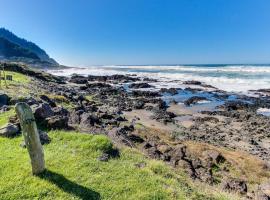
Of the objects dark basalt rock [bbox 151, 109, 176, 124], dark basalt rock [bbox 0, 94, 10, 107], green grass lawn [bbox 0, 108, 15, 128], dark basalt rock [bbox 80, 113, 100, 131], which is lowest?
dark basalt rock [bbox 151, 109, 176, 124]

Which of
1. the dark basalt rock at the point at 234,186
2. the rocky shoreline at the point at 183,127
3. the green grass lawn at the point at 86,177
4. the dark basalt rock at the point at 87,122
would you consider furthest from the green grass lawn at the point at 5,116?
the dark basalt rock at the point at 234,186

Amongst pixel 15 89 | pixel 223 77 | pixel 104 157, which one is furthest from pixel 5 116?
pixel 223 77

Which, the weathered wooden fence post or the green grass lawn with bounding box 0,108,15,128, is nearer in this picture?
the weathered wooden fence post

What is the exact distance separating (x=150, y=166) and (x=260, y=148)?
12.4 m

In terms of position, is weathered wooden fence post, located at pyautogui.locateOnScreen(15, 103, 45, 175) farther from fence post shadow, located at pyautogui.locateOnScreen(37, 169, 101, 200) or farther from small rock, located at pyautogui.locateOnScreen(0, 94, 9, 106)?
small rock, located at pyautogui.locateOnScreen(0, 94, 9, 106)

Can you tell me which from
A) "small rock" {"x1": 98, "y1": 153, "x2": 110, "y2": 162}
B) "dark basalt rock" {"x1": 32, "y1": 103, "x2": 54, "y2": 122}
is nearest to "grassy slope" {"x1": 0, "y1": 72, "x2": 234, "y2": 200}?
"small rock" {"x1": 98, "y1": 153, "x2": 110, "y2": 162}

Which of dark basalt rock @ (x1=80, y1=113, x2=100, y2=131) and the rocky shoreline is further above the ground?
dark basalt rock @ (x1=80, y1=113, x2=100, y2=131)

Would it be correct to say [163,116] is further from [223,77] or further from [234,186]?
[223,77]

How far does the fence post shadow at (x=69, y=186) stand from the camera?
809cm

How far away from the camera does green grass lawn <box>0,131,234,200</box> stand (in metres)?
8.18

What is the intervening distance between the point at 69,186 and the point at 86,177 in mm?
690

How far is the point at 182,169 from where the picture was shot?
1184 cm

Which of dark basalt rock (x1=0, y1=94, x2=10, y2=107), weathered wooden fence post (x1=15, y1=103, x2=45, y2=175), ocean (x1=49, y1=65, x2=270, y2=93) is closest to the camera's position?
weathered wooden fence post (x1=15, y1=103, x2=45, y2=175)

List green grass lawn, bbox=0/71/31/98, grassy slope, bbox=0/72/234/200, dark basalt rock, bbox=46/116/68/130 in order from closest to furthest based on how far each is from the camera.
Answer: grassy slope, bbox=0/72/234/200
dark basalt rock, bbox=46/116/68/130
green grass lawn, bbox=0/71/31/98
